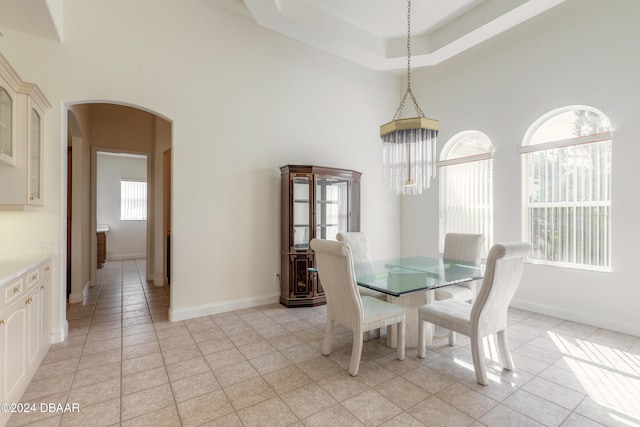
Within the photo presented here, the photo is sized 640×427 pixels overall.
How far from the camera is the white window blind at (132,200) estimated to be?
8.43 m

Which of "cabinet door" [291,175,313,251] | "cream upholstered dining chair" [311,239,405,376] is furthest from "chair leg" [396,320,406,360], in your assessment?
"cabinet door" [291,175,313,251]

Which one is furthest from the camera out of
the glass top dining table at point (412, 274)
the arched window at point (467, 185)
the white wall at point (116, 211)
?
the white wall at point (116, 211)

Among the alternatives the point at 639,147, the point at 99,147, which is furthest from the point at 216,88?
the point at 639,147

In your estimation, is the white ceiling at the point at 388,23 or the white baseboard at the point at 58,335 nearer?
the white baseboard at the point at 58,335

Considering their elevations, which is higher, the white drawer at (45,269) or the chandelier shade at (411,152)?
the chandelier shade at (411,152)

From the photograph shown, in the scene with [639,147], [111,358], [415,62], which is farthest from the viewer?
[415,62]

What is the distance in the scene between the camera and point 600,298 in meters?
3.40

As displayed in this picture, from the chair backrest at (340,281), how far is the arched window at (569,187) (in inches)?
117

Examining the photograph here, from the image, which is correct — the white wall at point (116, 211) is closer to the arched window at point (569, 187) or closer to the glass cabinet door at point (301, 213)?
the glass cabinet door at point (301, 213)

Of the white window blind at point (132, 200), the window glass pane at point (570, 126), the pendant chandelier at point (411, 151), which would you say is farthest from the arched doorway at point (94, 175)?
the window glass pane at point (570, 126)

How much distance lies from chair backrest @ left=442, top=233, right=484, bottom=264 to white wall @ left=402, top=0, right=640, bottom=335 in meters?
0.96

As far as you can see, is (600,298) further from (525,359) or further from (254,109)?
(254,109)

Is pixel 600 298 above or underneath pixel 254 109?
underneath

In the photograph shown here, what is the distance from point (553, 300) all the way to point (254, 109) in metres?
4.51
